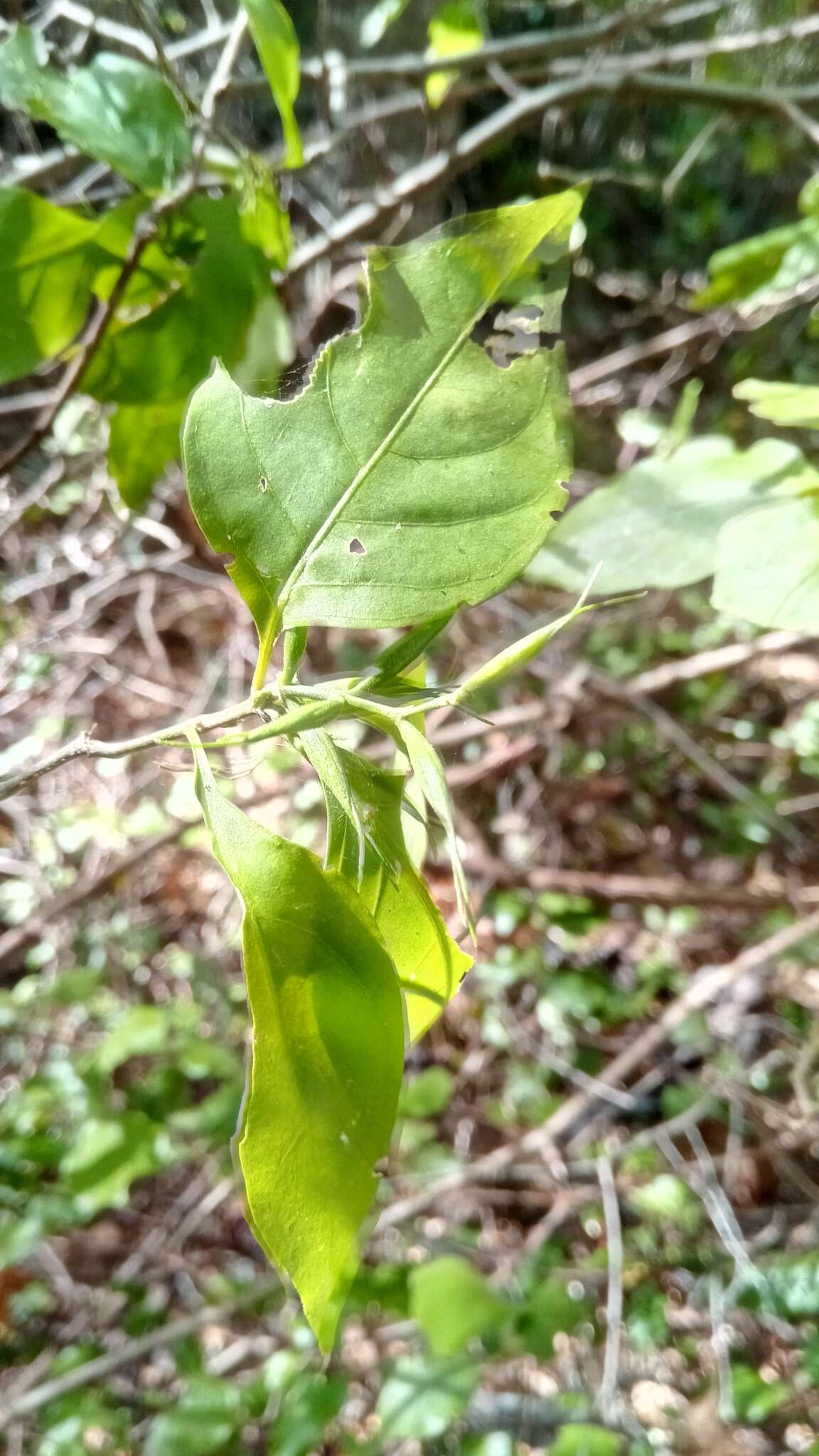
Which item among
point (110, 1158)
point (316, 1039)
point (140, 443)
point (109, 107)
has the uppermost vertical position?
point (109, 107)

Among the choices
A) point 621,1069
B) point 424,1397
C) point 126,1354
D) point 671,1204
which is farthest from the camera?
point 621,1069

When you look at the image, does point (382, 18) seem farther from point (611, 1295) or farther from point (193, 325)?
point (611, 1295)

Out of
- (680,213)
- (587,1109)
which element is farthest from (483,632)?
(680,213)

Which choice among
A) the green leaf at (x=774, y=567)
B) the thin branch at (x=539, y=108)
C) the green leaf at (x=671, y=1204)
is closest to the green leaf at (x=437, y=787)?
the green leaf at (x=774, y=567)

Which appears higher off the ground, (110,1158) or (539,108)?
(539,108)

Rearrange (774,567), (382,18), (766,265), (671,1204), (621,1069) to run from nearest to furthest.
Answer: (774,567) → (382,18) → (766,265) → (671,1204) → (621,1069)

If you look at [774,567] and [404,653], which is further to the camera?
[774,567]

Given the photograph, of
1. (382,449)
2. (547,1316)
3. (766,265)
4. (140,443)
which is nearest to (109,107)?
(140,443)
